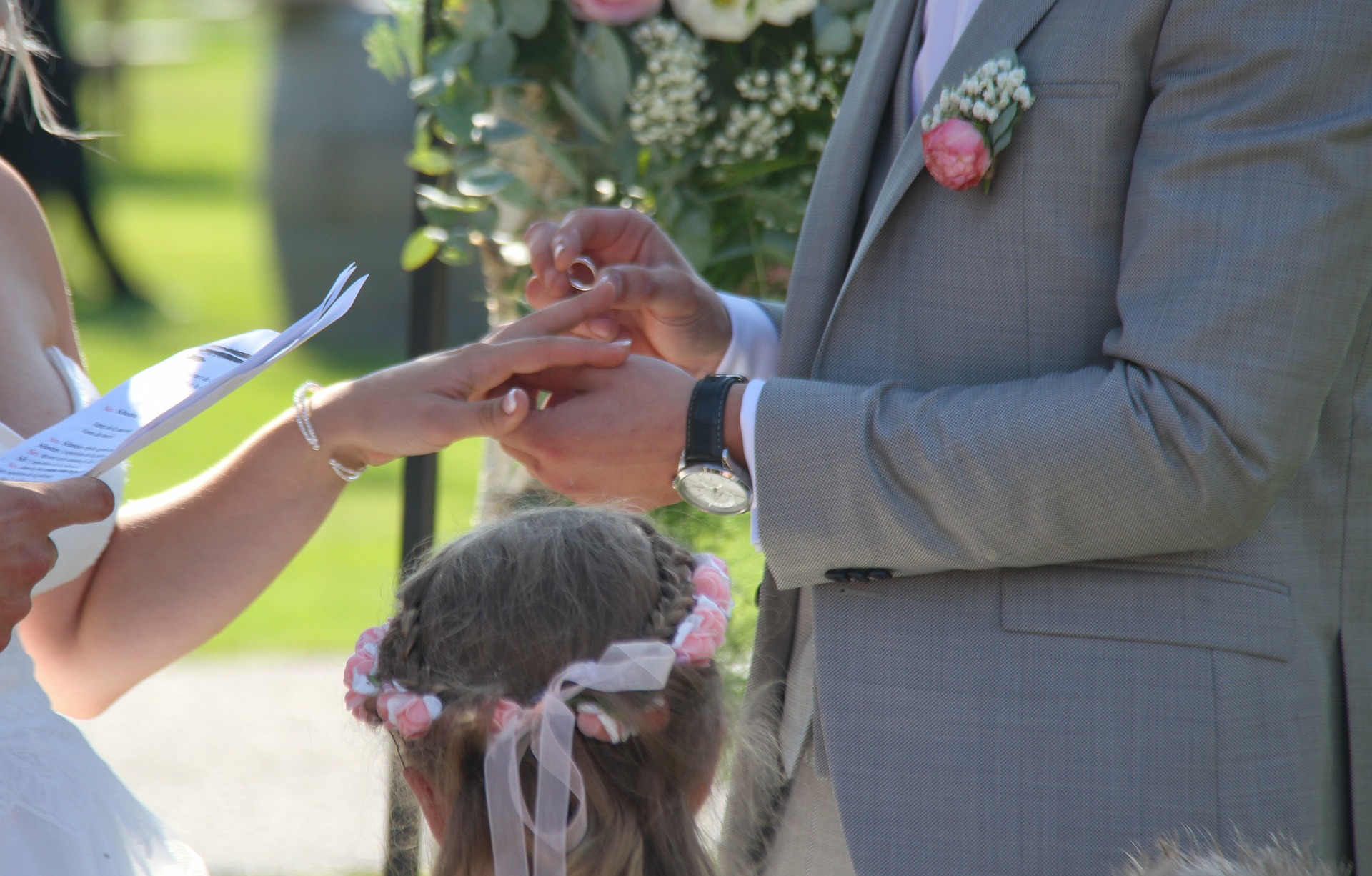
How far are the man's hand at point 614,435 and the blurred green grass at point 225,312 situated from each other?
0.90 ft

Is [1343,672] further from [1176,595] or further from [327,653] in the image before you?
[327,653]

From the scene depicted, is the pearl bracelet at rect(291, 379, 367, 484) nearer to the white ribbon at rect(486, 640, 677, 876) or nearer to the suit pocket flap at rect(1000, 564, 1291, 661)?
the white ribbon at rect(486, 640, 677, 876)

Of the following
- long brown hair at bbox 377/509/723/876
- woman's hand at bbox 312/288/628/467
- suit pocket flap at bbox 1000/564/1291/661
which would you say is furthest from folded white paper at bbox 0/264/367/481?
suit pocket flap at bbox 1000/564/1291/661

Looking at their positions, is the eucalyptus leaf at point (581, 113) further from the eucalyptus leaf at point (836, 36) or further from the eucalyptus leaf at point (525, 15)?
the eucalyptus leaf at point (836, 36)

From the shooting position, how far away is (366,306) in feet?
41.1

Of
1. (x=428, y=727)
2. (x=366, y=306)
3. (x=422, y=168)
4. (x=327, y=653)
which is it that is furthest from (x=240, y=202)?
Result: (x=428, y=727)

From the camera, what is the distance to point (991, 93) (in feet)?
4.68

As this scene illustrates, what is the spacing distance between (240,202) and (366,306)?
6690 millimetres

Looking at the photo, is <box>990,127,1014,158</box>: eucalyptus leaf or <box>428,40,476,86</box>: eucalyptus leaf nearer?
<box>990,127,1014,158</box>: eucalyptus leaf

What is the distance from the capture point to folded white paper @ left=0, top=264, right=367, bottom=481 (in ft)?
4.50

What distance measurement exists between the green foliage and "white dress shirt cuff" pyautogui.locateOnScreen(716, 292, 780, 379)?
0.45 metres

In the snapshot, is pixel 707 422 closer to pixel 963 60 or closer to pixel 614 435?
pixel 614 435

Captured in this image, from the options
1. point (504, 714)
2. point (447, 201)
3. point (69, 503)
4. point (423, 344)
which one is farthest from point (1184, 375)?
point (423, 344)

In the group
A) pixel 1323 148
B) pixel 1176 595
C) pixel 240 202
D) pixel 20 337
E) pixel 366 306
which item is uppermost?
pixel 1323 148
